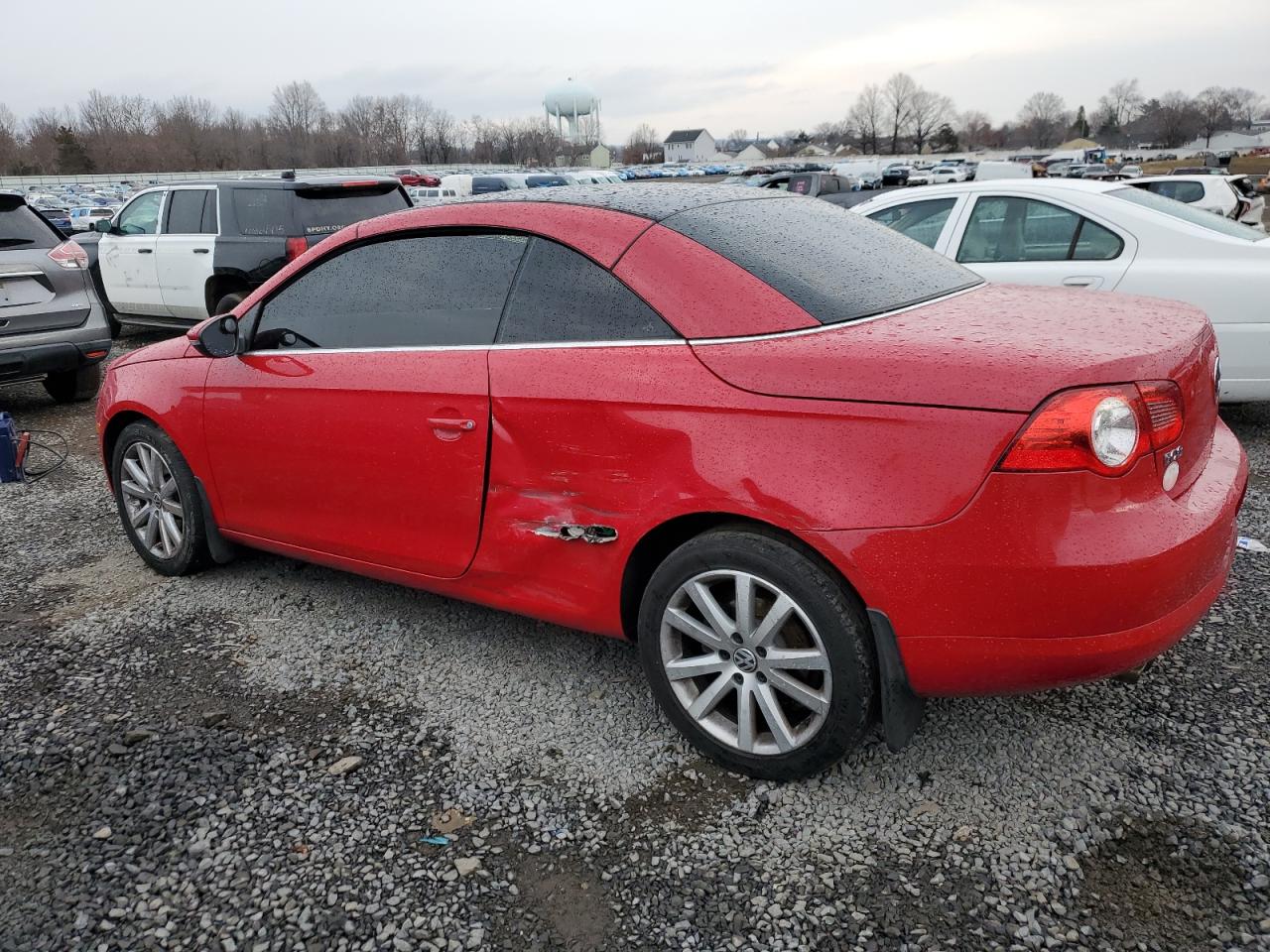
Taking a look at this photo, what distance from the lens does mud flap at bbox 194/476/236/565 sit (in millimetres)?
4043

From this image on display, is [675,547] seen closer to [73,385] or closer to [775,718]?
[775,718]

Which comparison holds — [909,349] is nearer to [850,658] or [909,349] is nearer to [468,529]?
[850,658]

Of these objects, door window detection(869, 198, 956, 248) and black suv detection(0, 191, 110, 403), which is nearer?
door window detection(869, 198, 956, 248)

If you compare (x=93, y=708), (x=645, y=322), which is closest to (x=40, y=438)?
(x=93, y=708)

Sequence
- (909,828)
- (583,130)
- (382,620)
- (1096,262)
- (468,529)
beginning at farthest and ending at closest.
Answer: (583,130) → (1096,262) → (382,620) → (468,529) → (909,828)

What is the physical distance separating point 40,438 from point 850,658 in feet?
23.5

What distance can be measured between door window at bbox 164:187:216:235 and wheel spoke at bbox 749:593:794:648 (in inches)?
365

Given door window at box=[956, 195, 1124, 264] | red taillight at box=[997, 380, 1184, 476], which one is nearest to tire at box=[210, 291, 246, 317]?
door window at box=[956, 195, 1124, 264]

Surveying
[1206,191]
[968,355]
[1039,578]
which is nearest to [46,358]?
[968,355]

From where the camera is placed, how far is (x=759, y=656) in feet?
8.26

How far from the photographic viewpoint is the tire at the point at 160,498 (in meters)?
4.06

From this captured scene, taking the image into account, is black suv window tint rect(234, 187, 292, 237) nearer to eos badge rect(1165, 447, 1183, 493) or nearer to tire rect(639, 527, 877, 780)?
tire rect(639, 527, 877, 780)

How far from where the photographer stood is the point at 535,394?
9.12ft

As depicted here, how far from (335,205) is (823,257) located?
7860 millimetres
